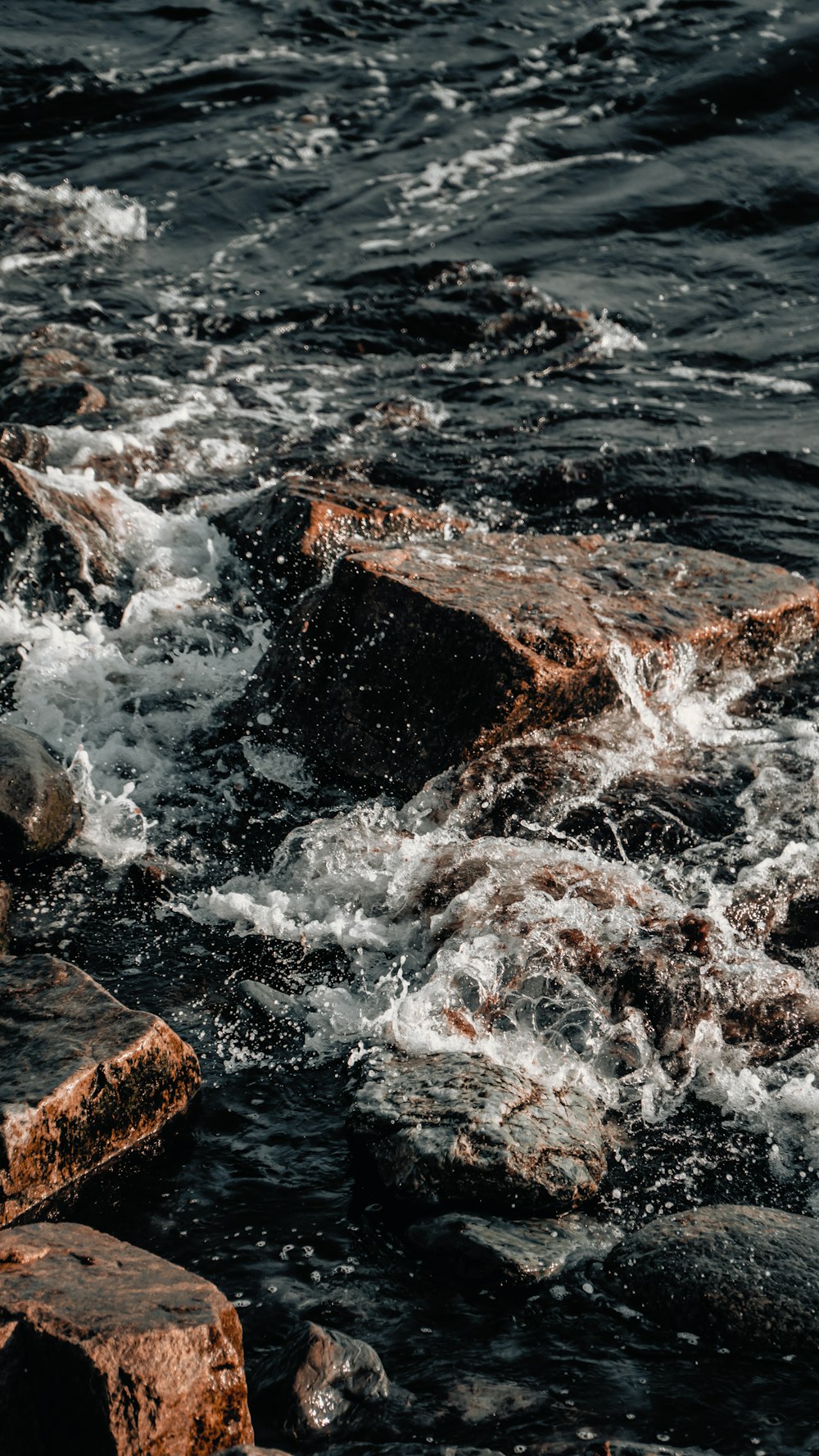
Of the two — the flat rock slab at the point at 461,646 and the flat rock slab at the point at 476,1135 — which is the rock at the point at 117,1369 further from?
the flat rock slab at the point at 461,646

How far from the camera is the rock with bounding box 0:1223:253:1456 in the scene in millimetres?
2412

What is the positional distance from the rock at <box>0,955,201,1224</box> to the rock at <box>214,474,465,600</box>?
2767 mm

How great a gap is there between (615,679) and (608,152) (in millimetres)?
9114

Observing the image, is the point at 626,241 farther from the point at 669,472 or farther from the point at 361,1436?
the point at 361,1436

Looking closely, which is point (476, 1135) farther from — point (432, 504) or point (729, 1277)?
point (432, 504)

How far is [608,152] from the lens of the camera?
40.3ft

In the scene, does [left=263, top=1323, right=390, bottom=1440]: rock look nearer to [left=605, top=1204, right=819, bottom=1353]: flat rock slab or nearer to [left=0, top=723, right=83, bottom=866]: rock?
[left=605, top=1204, right=819, bottom=1353]: flat rock slab

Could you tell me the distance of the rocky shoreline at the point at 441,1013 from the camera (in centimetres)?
260

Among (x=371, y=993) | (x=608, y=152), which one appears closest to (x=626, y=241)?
(x=608, y=152)

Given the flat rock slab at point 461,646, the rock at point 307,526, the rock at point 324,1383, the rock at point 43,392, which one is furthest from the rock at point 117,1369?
the rock at point 43,392

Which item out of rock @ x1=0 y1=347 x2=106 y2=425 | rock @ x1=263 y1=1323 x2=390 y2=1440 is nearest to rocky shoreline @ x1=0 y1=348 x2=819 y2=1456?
rock @ x1=263 y1=1323 x2=390 y2=1440

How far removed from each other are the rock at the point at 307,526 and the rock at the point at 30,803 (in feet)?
5.48

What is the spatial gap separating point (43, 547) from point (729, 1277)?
4.56 meters

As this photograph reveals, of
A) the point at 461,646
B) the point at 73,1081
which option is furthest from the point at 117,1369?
the point at 461,646
